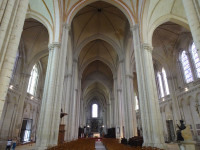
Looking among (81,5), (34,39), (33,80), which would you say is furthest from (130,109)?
(33,80)

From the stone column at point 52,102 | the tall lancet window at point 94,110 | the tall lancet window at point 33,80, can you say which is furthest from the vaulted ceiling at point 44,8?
the tall lancet window at point 94,110

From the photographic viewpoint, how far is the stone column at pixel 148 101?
753 cm

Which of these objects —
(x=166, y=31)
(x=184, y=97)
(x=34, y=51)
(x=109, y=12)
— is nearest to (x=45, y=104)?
(x=34, y=51)

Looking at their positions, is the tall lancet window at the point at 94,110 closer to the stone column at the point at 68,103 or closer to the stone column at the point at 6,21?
the stone column at the point at 68,103

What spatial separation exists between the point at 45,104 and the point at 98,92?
3161 cm

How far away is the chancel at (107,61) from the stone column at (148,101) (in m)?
0.05

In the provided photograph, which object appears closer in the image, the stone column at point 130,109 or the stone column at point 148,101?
the stone column at point 148,101

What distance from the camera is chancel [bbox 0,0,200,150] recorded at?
6887 millimetres

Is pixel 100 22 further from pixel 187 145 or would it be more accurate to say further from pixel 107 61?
pixel 187 145

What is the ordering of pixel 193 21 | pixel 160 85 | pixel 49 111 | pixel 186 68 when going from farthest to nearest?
pixel 160 85, pixel 186 68, pixel 49 111, pixel 193 21

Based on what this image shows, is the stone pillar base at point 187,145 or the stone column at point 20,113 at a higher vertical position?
the stone column at point 20,113

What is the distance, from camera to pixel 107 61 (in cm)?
2216

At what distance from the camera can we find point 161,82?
18.7 metres

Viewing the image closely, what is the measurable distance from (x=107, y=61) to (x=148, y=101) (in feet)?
47.3
